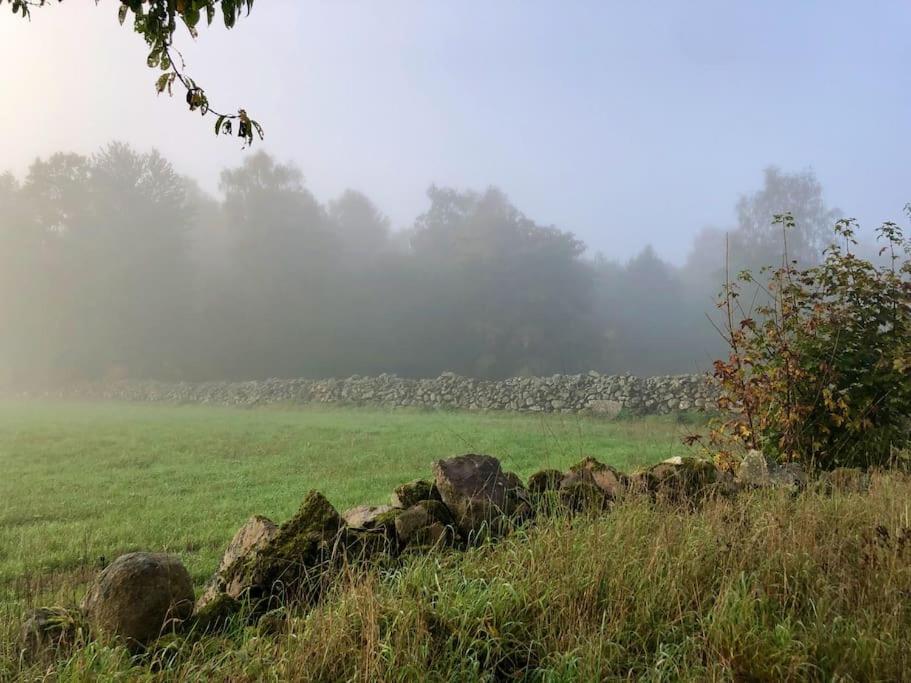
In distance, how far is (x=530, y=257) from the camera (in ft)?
135

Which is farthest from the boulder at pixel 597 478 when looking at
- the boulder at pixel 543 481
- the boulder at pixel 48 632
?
the boulder at pixel 48 632

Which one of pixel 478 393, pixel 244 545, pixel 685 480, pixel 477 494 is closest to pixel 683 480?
pixel 685 480

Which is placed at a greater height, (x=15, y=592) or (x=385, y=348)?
(x=385, y=348)

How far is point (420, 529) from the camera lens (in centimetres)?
360

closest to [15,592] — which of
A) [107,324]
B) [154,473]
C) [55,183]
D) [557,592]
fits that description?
[557,592]

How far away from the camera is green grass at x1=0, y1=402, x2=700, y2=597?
5434 mm

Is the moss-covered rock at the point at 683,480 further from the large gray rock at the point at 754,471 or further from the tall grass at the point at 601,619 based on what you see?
the tall grass at the point at 601,619

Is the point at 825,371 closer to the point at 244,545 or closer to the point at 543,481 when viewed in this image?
the point at 543,481

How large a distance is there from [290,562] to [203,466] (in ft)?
22.7

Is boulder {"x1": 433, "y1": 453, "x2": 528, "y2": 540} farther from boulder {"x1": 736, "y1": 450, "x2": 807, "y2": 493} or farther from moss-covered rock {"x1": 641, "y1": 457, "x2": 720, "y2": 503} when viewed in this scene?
boulder {"x1": 736, "y1": 450, "x2": 807, "y2": 493}

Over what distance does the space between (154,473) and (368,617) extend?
7.54 m

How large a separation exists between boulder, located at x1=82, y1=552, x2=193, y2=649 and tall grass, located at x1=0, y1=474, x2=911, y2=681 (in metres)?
0.14

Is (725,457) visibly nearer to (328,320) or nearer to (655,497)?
(655,497)

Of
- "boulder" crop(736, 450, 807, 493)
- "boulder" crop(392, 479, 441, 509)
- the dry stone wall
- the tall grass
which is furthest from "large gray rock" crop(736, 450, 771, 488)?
the dry stone wall
